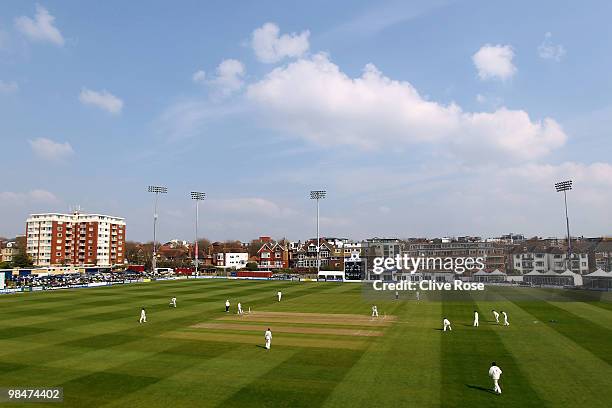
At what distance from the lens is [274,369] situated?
933 inches

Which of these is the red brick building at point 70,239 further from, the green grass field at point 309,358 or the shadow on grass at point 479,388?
the shadow on grass at point 479,388

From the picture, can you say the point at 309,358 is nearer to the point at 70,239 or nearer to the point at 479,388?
the point at 479,388

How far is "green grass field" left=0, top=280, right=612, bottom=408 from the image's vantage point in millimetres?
19250

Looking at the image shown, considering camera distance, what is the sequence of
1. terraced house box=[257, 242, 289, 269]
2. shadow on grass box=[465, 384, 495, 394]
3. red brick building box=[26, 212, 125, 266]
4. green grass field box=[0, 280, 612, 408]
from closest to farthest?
green grass field box=[0, 280, 612, 408], shadow on grass box=[465, 384, 495, 394], red brick building box=[26, 212, 125, 266], terraced house box=[257, 242, 289, 269]

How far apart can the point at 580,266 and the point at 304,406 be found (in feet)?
306

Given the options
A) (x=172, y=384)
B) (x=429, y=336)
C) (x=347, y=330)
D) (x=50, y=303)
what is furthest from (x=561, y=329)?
(x=50, y=303)

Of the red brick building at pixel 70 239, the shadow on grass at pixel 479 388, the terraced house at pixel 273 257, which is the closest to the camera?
the shadow on grass at pixel 479 388

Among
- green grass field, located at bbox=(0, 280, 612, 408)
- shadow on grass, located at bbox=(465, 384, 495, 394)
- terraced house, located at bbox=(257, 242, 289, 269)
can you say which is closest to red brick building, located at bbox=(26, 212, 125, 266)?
terraced house, located at bbox=(257, 242, 289, 269)

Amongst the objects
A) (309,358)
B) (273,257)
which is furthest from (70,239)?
(309,358)

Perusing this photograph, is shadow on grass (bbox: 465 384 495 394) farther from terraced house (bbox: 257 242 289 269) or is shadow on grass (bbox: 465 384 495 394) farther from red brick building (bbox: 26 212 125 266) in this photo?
red brick building (bbox: 26 212 125 266)

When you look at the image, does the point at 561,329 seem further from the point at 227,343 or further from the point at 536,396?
the point at 227,343

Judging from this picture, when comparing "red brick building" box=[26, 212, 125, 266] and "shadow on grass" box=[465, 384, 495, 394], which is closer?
"shadow on grass" box=[465, 384, 495, 394]

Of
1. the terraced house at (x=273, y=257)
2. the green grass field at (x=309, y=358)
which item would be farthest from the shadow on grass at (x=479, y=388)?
the terraced house at (x=273, y=257)

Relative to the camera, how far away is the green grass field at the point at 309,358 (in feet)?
63.2
